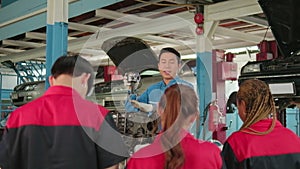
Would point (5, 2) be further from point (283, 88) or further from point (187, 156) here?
point (187, 156)

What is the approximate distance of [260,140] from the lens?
1912 millimetres

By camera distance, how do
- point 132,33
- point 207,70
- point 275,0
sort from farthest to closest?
point 132,33
point 207,70
point 275,0

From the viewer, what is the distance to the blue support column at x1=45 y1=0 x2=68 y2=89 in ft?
9.80

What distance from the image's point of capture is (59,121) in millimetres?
1791

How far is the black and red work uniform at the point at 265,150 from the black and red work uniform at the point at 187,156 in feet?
1.02

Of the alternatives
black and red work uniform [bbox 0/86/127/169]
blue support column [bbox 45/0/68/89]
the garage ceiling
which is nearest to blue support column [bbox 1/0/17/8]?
the garage ceiling

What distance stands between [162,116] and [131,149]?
56 centimetres

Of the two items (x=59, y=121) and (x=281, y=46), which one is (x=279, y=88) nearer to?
(x=281, y=46)

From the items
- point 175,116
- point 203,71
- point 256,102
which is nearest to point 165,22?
point 203,71

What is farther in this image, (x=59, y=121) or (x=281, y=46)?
(x=281, y=46)

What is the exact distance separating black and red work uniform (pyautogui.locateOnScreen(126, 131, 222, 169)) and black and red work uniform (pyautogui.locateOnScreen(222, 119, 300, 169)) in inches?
12.3

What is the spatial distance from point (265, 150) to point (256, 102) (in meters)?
0.24

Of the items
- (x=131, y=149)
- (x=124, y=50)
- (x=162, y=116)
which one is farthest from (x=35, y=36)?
(x=162, y=116)

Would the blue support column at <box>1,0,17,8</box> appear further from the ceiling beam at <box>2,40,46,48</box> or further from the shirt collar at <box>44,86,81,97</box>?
the shirt collar at <box>44,86,81,97</box>
